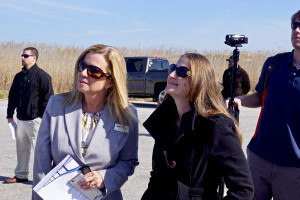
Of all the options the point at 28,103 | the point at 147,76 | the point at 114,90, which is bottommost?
the point at 147,76

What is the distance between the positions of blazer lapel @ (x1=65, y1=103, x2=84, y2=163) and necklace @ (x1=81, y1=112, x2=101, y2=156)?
62 mm

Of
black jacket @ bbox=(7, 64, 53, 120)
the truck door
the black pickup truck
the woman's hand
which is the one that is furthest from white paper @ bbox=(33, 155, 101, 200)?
the truck door

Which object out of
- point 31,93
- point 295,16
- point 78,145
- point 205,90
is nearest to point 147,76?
point 31,93

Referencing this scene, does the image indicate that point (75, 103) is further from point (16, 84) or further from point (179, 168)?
point (16, 84)

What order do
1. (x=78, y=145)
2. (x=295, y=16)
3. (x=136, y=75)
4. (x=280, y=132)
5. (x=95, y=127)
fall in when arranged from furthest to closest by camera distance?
1. (x=136, y=75)
2. (x=295, y=16)
3. (x=280, y=132)
4. (x=95, y=127)
5. (x=78, y=145)

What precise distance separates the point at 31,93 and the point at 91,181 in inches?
168

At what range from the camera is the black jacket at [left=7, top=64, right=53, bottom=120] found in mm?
6355

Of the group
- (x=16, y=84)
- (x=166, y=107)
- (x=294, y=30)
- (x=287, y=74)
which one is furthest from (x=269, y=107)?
(x=16, y=84)

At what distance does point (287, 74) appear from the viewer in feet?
9.75

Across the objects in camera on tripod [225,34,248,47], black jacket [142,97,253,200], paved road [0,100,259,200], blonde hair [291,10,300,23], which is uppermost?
blonde hair [291,10,300,23]

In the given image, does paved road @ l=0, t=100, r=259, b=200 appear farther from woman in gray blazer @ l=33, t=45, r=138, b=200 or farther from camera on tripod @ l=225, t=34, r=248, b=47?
woman in gray blazer @ l=33, t=45, r=138, b=200

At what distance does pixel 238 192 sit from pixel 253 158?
3.29ft

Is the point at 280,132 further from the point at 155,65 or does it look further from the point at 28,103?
the point at 155,65

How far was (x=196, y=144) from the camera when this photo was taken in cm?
224
